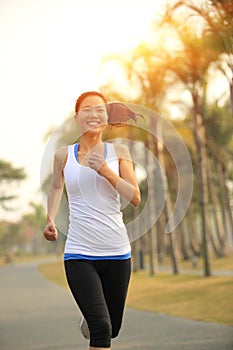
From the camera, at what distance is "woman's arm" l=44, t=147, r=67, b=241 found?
4.45 meters

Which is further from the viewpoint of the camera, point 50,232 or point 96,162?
point 50,232

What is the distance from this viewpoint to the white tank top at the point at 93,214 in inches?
169

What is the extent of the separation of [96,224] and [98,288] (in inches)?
13.8

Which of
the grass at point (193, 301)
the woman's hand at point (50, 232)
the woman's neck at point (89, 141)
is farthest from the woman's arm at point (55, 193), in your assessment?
the grass at point (193, 301)

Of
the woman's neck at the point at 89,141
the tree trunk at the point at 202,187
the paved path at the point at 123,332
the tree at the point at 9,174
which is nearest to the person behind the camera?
the woman's neck at the point at 89,141

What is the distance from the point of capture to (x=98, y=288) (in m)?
4.36

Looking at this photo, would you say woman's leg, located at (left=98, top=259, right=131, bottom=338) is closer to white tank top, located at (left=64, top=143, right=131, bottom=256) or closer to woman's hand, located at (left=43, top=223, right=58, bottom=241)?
white tank top, located at (left=64, top=143, right=131, bottom=256)

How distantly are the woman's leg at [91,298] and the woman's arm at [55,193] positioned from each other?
0.64 feet

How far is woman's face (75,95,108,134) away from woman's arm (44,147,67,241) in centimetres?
20

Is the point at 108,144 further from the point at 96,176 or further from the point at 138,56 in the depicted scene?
the point at 138,56

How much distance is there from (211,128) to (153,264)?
37.7 ft

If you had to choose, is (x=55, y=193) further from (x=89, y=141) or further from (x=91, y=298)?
(x=91, y=298)

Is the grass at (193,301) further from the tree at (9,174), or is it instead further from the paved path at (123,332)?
the tree at (9,174)

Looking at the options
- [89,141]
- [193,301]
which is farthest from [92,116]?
[193,301]
